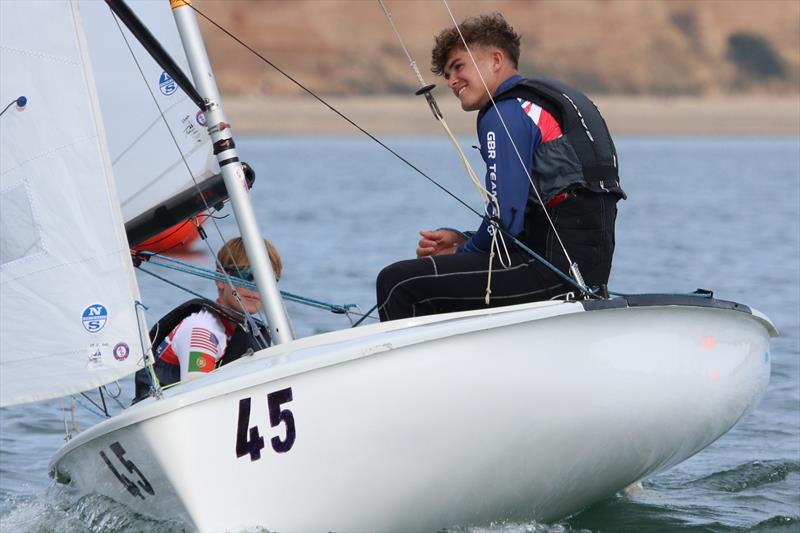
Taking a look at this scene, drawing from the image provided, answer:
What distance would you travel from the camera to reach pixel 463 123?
44.7 metres

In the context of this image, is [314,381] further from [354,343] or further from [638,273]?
[638,273]

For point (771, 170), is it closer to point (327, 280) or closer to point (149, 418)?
point (327, 280)

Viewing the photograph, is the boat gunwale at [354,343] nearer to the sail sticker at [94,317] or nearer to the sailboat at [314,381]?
the sailboat at [314,381]

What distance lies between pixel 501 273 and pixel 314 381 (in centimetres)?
67

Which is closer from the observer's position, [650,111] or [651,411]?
[651,411]

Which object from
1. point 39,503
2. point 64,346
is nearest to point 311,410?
point 64,346

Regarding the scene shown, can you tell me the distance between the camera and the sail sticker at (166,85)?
13.5ft

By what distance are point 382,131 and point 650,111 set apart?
11.3m

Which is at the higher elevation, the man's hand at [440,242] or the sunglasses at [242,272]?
the sunglasses at [242,272]

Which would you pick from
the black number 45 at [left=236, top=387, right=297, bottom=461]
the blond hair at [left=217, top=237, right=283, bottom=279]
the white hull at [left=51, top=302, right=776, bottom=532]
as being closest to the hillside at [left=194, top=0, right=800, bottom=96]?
the blond hair at [left=217, top=237, right=283, bottom=279]

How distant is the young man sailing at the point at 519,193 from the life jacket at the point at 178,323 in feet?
1.42

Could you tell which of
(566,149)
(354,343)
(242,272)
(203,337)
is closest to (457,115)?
(242,272)

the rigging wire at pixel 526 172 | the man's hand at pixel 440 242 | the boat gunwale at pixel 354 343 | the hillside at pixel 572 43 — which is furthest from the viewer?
the hillside at pixel 572 43

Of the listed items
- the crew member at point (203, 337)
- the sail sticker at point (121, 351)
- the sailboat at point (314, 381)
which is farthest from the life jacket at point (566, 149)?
the sail sticker at point (121, 351)
